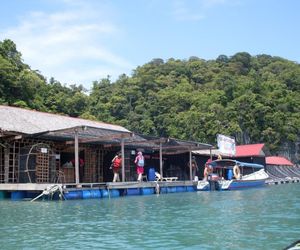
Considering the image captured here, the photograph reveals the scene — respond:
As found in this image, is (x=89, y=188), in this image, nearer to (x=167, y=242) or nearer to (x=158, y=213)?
(x=158, y=213)

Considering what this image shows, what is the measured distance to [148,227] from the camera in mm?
10156

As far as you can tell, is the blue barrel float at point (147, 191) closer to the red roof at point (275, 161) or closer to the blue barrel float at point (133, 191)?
the blue barrel float at point (133, 191)

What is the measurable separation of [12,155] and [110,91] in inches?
1841

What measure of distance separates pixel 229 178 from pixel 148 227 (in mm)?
19787

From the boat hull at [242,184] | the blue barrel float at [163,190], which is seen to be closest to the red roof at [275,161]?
the boat hull at [242,184]

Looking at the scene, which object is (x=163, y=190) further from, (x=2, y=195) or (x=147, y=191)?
(x=2, y=195)

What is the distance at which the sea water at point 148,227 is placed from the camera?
27.1 ft

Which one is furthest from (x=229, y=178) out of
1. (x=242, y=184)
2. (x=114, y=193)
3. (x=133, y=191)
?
(x=114, y=193)

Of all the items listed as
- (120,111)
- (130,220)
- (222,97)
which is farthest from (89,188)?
(120,111)

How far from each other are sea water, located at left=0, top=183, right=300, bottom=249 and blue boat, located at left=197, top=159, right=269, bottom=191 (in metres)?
11.2

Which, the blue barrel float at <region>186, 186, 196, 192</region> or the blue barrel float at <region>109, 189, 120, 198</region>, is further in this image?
the blue barrel float at <region>186, 186, 196, 192</region>

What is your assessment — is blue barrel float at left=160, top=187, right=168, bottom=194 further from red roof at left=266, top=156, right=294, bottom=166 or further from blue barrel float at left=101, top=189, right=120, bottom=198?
red roof at left=266, top=156, right=294, bottom=166

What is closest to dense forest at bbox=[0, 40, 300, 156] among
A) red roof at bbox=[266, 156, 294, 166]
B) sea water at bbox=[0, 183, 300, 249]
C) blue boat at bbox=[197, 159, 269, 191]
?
red roof at bbox=[266, 156, 294, 166]

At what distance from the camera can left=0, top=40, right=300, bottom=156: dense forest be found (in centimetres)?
4347
